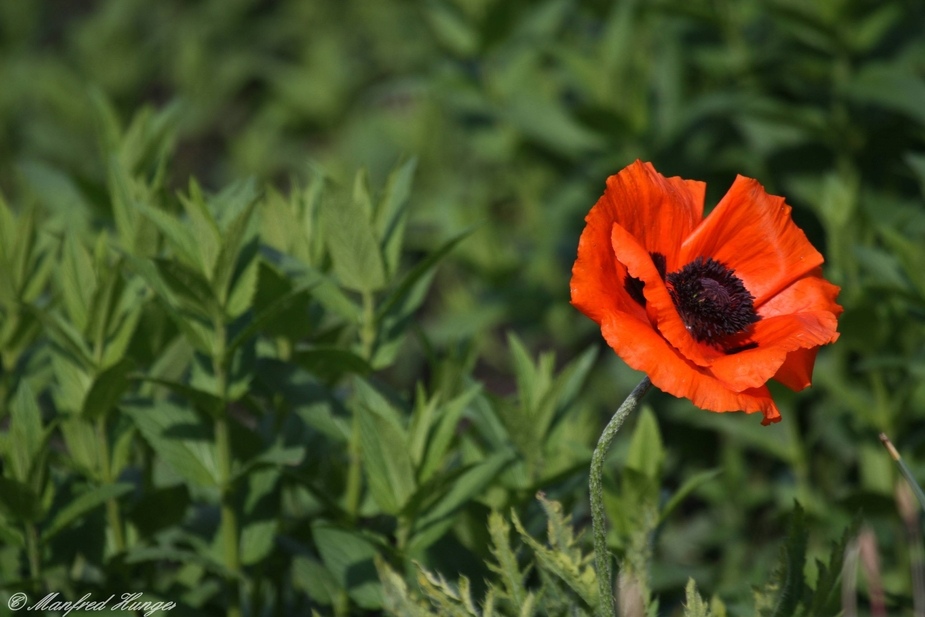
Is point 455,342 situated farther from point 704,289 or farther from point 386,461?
point 704,289

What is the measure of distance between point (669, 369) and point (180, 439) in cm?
102

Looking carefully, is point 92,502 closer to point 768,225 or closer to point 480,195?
point 768,225

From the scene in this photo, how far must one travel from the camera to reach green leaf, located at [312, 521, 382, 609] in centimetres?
190

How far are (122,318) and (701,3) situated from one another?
7.37 ft

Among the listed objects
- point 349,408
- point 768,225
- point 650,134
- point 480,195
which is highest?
point 768,225

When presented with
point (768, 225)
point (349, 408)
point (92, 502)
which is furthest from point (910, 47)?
point (92, 502)

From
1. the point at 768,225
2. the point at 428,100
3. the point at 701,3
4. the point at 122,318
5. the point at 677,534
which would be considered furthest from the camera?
the point at 428,100

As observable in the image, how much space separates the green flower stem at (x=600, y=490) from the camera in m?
1.39

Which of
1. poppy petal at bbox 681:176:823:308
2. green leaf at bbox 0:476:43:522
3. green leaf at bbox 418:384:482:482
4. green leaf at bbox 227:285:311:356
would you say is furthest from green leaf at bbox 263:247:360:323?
poppy petal at bbox 681:176:823:308

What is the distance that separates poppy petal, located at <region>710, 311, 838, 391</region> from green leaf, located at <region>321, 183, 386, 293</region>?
77cm

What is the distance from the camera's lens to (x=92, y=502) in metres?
1.85

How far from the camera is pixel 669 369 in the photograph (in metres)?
1.35

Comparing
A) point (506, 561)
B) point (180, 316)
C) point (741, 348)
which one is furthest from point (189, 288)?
point (741, 348)

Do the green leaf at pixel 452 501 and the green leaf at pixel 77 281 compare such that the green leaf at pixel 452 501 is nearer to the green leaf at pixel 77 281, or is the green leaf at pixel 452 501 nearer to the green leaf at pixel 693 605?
the green leaf at pixel 693 605
